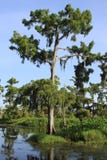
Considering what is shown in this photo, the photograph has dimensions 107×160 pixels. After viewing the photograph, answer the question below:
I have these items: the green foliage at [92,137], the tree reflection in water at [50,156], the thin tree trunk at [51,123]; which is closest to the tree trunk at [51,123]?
the thin tree trunk at [51,123]

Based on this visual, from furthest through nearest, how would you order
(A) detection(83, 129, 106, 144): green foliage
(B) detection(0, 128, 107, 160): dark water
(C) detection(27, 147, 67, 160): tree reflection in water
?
(A) detection(83, 129, 106, 144): green foliage, (B) detection(0, 128, 107, 160): dark water, (C) detection(27, 147, 67, 160): tree reflection in water

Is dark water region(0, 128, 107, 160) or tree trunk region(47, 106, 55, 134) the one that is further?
tree trunk region(47, 106, 55, 134)

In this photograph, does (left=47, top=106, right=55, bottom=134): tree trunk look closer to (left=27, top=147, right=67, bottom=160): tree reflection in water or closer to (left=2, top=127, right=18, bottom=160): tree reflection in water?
(left=2, top=127, right=18, bottom=160): tree reflection in water

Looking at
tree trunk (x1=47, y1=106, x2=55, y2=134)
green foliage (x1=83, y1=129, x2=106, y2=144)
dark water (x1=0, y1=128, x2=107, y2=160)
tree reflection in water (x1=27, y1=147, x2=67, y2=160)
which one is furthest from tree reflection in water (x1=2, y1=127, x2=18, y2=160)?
green foliage (x1=83, y1=129, x2=106, y2=144)

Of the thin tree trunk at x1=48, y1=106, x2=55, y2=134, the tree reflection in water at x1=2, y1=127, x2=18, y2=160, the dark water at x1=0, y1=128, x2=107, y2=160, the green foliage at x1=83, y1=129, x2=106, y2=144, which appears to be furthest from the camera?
the thin tree trunk at x1=48, y1=106, x2=55, y2=134

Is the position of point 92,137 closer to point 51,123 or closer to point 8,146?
point 51,123

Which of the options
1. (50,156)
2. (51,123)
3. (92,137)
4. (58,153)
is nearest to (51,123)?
(51,123)

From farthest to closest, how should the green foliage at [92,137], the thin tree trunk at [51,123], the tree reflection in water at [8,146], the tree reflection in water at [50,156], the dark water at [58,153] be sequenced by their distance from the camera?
the thin tree trunk at [51,123]
the green foliage at [92,137]
the tree reflection in water at [8,146]
the dark water at [58,153]
the tree reflection in water at [50,156]

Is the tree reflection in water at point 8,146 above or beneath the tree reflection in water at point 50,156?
above

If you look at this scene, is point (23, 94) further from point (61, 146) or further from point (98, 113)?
point (98, 113)

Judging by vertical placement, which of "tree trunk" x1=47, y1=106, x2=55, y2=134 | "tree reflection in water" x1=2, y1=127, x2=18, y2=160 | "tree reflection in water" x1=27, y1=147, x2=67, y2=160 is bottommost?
"tree reflection in water" x1=27, y1=147, x2=67, y2=160

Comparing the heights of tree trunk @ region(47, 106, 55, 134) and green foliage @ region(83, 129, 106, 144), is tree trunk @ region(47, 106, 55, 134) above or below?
above

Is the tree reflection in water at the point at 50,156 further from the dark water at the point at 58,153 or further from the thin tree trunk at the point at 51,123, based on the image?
the thin tree trunk at the point at 51,123

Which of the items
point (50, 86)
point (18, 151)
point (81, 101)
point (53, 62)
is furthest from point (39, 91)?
point (81, 101)
